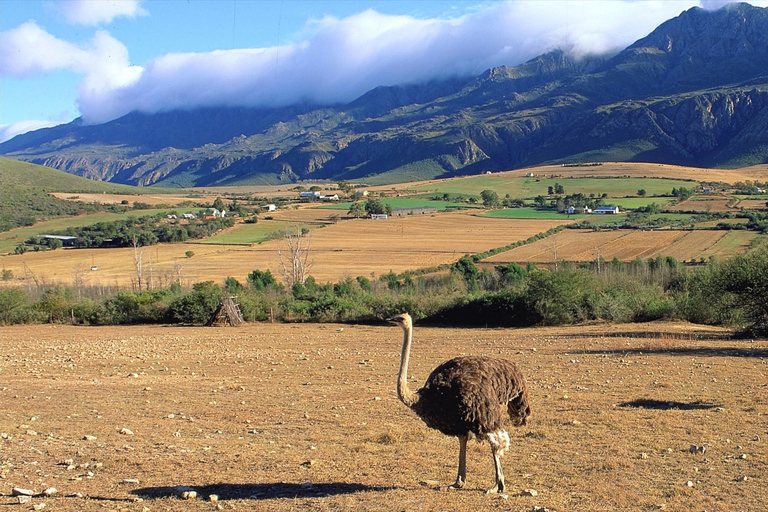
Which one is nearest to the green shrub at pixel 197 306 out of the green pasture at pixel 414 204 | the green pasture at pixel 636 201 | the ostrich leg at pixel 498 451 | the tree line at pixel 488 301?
the tree line at pixel 488 301

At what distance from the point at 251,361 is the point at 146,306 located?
22573 mm

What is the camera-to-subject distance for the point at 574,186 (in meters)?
169

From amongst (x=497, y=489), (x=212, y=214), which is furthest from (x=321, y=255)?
(x=497, y=489)

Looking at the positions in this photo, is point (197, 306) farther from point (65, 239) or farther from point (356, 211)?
point (356, 211)

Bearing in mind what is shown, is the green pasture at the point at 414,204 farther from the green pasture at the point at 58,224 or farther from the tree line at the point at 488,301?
the tree line at the point at 488,301

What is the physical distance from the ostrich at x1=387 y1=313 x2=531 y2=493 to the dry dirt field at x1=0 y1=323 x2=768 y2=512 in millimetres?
660

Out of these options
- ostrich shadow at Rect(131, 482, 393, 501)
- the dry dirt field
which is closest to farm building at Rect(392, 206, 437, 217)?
the dry dirt field

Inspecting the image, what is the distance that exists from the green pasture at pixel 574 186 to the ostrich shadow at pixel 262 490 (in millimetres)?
145576

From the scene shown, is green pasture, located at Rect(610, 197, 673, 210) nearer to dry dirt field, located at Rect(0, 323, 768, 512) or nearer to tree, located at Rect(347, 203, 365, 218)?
tree, located at Rect(347, 203, 365, 218)

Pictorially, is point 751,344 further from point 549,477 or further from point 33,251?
point 33,251

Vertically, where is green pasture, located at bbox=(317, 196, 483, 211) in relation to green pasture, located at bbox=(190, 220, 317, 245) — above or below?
above

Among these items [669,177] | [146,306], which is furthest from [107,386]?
[669,177]

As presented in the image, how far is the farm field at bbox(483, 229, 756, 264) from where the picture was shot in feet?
230

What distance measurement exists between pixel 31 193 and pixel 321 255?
83463 mm
